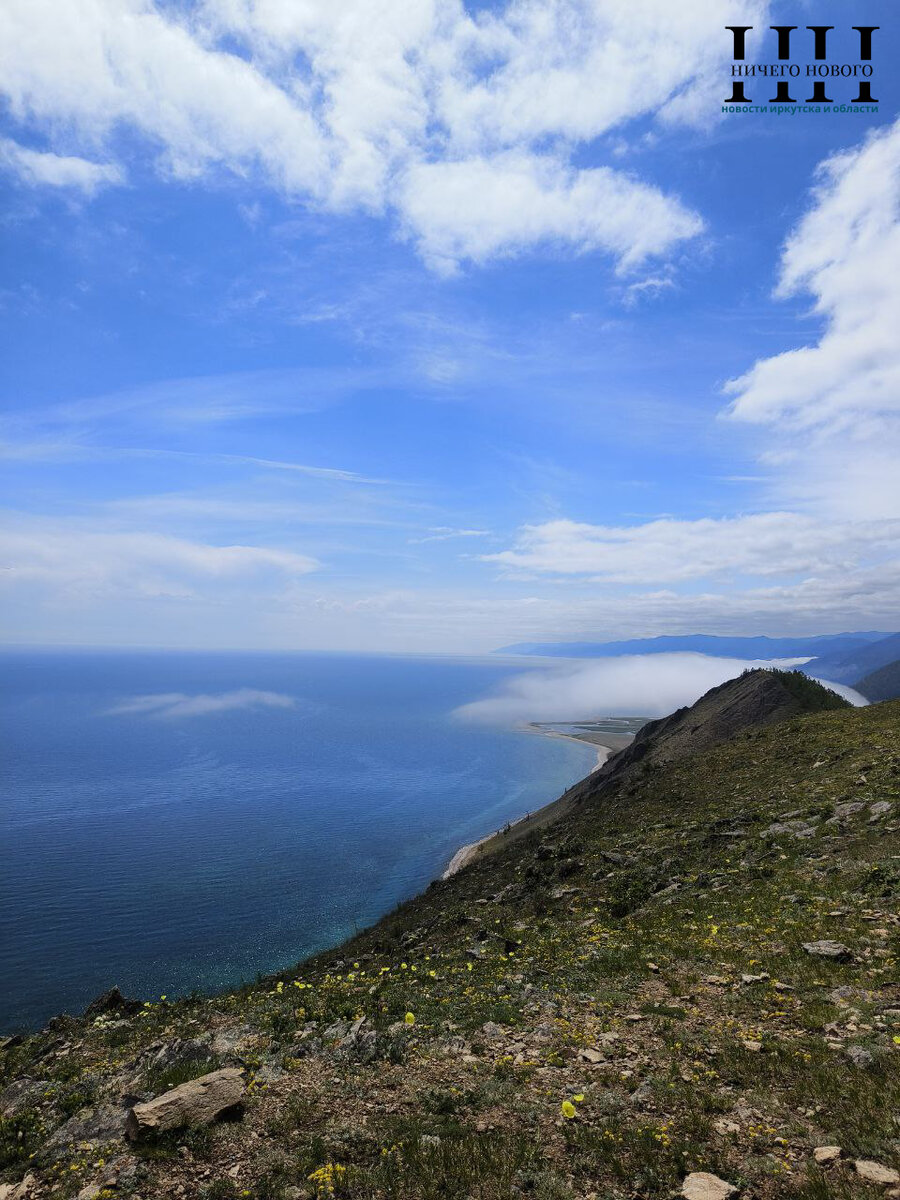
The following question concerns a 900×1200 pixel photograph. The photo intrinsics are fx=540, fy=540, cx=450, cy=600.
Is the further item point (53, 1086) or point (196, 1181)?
point (53, 1086)

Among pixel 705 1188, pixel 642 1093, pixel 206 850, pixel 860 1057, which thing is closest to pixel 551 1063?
pixel 642 1093

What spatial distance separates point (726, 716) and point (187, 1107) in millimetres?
64215

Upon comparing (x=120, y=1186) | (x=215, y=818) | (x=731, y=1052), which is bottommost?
(x=215, y=818)

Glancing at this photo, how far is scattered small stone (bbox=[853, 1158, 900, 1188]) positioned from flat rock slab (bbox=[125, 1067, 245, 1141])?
10.0m

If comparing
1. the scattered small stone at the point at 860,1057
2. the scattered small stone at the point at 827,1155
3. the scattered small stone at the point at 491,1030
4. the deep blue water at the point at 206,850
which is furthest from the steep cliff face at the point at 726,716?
the scattered small stone at the point at 827,1155

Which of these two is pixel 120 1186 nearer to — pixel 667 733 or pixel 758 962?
pixel 758 962

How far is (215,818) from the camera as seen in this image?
97.4m

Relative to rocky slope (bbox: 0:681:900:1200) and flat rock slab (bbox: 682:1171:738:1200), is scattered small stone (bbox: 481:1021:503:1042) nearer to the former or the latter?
rocky slope (bbox: 0:681:900:1200)

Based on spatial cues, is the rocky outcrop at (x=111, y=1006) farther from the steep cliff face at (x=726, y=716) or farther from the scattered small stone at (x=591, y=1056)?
the steep cliff face at (x=726, y=716)

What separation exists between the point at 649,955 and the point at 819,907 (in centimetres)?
569

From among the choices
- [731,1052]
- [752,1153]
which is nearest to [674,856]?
[731,1052]

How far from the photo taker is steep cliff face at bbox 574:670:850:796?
197ft

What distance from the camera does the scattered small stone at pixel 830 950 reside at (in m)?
13.7

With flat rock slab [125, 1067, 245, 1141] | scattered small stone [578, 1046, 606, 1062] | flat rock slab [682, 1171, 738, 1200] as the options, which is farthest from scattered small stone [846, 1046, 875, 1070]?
flat rock slab [125, 1067, 245, 1141]
